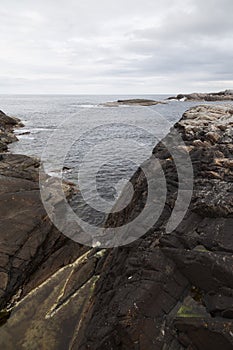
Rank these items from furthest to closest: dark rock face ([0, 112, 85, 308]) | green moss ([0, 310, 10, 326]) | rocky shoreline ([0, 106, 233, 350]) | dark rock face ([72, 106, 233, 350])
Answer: dark rock face ([0, 112, 85, 308]) < green moss ([0, 310, 10, 326]) < rocky shoreline ([0, 106, 233, 350]) < dark rock face ([72, 106, 233, 350])

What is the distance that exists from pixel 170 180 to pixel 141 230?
367 cm

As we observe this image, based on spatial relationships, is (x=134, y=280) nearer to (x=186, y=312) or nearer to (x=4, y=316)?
(x=186, y=312)

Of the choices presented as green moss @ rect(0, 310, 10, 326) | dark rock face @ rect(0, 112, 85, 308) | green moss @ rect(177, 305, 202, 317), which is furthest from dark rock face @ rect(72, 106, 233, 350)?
dark rock face @ rect(0, 112, 85, 308)

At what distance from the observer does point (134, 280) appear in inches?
376

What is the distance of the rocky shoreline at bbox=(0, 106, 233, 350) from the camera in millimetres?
8086

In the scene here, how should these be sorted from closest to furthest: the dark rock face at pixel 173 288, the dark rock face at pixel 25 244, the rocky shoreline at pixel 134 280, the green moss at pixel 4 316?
the dark rock face at pixel 173 288
the rocky shoreline at pixel 134 280
the green moss at pixel 4 316
the dark rock face at pixel 25 244

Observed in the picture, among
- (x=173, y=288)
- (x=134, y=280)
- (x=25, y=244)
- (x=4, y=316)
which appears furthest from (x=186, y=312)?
(x=25, y=244)

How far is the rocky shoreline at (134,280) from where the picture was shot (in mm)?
8086

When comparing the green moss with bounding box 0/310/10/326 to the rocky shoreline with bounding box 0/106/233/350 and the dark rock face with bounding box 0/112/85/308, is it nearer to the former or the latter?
the rocky shoreline with bounding box 0/106/233/350

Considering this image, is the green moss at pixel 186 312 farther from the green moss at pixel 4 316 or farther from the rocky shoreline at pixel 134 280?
the green moss at pixel 4 316

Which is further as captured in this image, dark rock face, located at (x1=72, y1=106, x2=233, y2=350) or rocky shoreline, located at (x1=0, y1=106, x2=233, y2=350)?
rocky shoreline, located at (x1=0, y1=106, x2=233, y2=350)

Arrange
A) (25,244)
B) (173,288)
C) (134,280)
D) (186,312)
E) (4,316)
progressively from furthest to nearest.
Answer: (25,244)
(4,316)
(134,280)
(173,288)
(186,312)

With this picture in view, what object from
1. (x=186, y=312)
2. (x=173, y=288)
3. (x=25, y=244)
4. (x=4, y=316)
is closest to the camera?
(x=186, y=312)

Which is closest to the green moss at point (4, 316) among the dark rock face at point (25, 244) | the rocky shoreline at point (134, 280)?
the rocky shoreline at point (134, 280)
